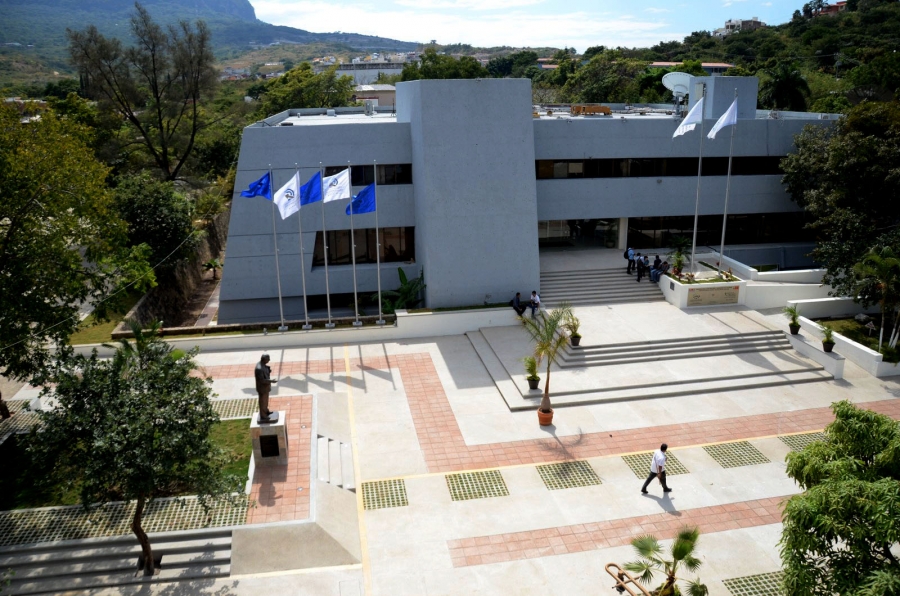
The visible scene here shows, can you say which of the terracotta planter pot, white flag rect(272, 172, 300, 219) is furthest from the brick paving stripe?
white flag rect(272, 172, 300, 219)

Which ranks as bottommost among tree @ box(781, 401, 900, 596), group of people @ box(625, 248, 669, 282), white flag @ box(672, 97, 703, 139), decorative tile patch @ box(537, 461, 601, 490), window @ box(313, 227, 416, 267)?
decorative tile patch @ box(537, 461, 601, 490)

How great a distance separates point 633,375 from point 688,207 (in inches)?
494

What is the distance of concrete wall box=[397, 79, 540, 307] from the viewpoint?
82.8 feet

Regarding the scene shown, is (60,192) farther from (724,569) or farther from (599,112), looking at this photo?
(599,112)

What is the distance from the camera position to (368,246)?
27984 millimetres

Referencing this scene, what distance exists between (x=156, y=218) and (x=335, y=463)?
15.6m

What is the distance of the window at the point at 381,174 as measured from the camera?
89.2 ft

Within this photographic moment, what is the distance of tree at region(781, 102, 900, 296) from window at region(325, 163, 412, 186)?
53.5ft

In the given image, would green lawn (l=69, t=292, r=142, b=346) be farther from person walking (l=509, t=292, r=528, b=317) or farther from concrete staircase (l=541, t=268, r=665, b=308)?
concrete staircase (l=541, t=268, r=665, b=308)

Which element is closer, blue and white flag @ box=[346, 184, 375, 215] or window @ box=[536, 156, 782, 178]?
blue and white flag @ box=[346, 184, 375, 215]

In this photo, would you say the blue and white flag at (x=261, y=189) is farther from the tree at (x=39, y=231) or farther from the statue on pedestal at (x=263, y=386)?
the statue on pedestal at (x=263, y=386)

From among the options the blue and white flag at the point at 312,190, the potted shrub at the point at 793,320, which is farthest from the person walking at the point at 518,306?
the potted shrub at the point at 793,320

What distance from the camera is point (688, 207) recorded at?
3033 centimetres

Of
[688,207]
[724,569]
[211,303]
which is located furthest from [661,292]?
[211,303]
